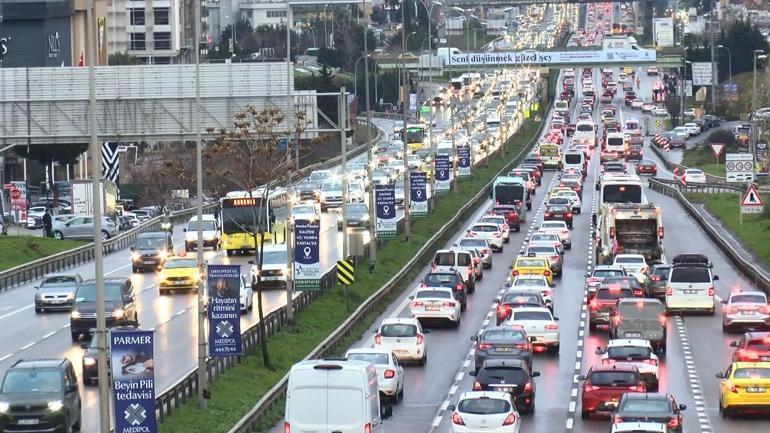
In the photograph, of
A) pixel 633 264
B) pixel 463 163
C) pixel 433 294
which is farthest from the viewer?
pixel 463 163

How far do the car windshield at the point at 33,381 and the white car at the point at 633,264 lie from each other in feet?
111

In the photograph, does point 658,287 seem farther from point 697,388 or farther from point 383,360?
point 383,360

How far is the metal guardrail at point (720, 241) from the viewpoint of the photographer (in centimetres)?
6881

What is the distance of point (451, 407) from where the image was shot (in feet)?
142

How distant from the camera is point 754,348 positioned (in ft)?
148

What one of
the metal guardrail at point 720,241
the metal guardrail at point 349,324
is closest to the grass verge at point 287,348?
the metal guardrail at point 349,324

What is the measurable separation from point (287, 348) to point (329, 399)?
20.0m

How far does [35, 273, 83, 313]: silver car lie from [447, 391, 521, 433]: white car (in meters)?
27.2

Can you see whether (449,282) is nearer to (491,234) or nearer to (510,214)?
(491,234)

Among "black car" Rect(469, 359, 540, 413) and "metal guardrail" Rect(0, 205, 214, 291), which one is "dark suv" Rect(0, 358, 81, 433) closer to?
"black car" Rect(469, 359, 540, 413)

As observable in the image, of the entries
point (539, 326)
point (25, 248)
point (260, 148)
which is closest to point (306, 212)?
point (25, 248)

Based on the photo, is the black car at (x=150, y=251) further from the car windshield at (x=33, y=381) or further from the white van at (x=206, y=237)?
the car windshield at (x=33, y=381)

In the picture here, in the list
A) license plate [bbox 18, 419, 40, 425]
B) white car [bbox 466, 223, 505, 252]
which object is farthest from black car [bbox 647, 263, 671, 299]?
license plate [bbox 18, 419, 40, 425]

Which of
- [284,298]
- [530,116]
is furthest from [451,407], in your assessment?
[530,116]
